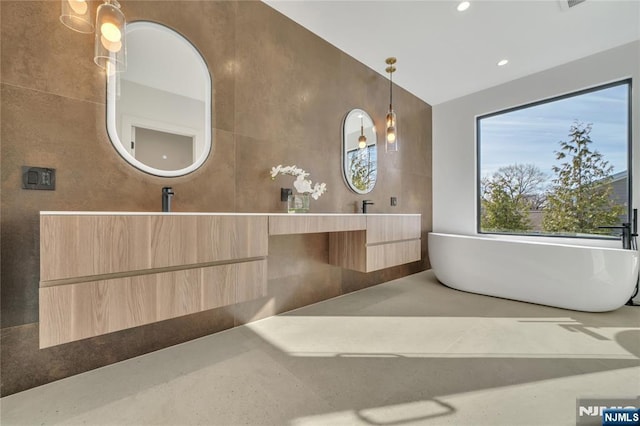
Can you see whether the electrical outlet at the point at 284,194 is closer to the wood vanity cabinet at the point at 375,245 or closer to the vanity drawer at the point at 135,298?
the wood vanity cabinet at the point at 375,245

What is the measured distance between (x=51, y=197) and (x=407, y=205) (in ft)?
12.4

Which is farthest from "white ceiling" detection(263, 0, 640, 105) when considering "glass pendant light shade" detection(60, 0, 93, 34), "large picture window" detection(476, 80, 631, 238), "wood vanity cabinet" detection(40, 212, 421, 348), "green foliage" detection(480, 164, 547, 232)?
"wood vanity cabinet" detection(40, 212, 421, 348)

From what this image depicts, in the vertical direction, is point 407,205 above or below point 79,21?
below

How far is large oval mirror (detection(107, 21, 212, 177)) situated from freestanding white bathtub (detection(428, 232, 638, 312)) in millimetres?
3041

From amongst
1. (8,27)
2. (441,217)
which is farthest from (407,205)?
(8,27)

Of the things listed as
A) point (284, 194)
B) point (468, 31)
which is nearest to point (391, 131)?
point (468, 31)

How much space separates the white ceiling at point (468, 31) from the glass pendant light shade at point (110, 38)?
135 centimetres

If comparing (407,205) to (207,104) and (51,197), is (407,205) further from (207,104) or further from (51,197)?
(51,197)

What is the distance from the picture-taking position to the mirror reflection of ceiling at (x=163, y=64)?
5.81 ft

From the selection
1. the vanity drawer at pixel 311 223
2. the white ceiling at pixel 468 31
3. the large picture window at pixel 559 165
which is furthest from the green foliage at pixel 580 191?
the vanity drawer at pixel 311 223

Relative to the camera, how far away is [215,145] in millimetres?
2053

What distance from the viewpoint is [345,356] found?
5.73 ft

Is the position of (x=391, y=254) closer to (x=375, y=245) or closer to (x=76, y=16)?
(x=375, y=245)

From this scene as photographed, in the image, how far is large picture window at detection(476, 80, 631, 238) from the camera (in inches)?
118
